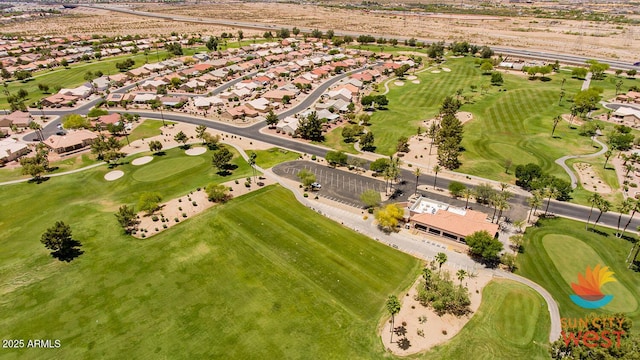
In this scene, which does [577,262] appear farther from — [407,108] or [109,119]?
[109,119]

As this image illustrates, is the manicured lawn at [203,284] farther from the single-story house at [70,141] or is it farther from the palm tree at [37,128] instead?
the palm tree at [37,128]

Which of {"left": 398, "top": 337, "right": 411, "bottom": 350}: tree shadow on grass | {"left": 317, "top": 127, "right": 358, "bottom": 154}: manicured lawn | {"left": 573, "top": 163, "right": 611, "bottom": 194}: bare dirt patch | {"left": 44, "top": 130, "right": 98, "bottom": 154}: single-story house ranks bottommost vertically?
{"left": 398, "top": 337, "right": 411, "bottom": 350}: tree shadow on grass

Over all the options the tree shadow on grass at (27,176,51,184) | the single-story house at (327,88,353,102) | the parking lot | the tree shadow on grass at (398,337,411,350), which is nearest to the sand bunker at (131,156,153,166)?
the tree shadow on grass at (27,176,51,184)

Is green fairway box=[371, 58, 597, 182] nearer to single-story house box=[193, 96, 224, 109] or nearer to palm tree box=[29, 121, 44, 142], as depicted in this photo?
single-story house box=[193, 96, 224, 109]

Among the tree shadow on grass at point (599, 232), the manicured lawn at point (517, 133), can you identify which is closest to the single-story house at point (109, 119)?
the manicured lawn at point (517, 133)

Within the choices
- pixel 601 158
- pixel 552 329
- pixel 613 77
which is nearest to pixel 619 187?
pixel 601 158

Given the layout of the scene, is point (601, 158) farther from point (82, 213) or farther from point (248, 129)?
point (82, 213)

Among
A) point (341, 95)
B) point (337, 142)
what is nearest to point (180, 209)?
point (337, 142)
